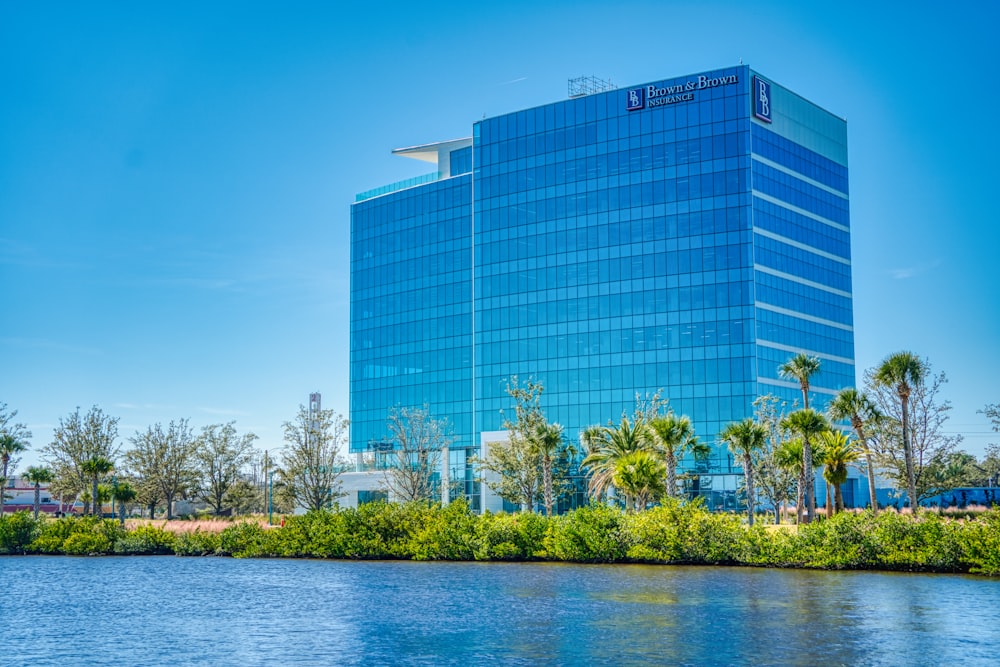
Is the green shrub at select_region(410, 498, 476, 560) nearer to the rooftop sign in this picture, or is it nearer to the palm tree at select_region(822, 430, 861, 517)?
the palm tree at select_region(822, 430, 861, 517)

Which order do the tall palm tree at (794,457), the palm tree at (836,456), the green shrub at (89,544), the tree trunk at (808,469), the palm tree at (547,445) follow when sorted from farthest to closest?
1. the palm tree at (547,445)
2. the green shrub at (89,544)
3. the tall palm tree at (794,457)
4. the tree trunk at (808,469)
5. the palm tree at (836,456)

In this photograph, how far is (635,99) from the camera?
126m

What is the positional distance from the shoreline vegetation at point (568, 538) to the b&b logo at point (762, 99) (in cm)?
6181

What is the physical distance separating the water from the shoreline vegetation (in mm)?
2501

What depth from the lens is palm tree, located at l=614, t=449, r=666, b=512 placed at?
77.9 meters

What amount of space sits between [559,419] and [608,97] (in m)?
36.7

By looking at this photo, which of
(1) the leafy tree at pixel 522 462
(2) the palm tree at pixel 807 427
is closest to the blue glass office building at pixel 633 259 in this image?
(1) the leafy tree at pixel 522 462

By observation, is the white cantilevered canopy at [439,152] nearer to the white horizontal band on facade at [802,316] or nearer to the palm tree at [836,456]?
the white horizontal band on facade at [802,316]

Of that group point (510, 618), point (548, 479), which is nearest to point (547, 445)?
point (548, 479)

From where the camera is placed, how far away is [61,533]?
9069cm

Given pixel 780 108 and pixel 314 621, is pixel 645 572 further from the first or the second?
pixel 780 108

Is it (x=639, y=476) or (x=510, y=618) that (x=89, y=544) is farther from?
(x=510, y=618)

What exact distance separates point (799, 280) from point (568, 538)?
218 ft

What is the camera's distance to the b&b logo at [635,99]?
126 m
